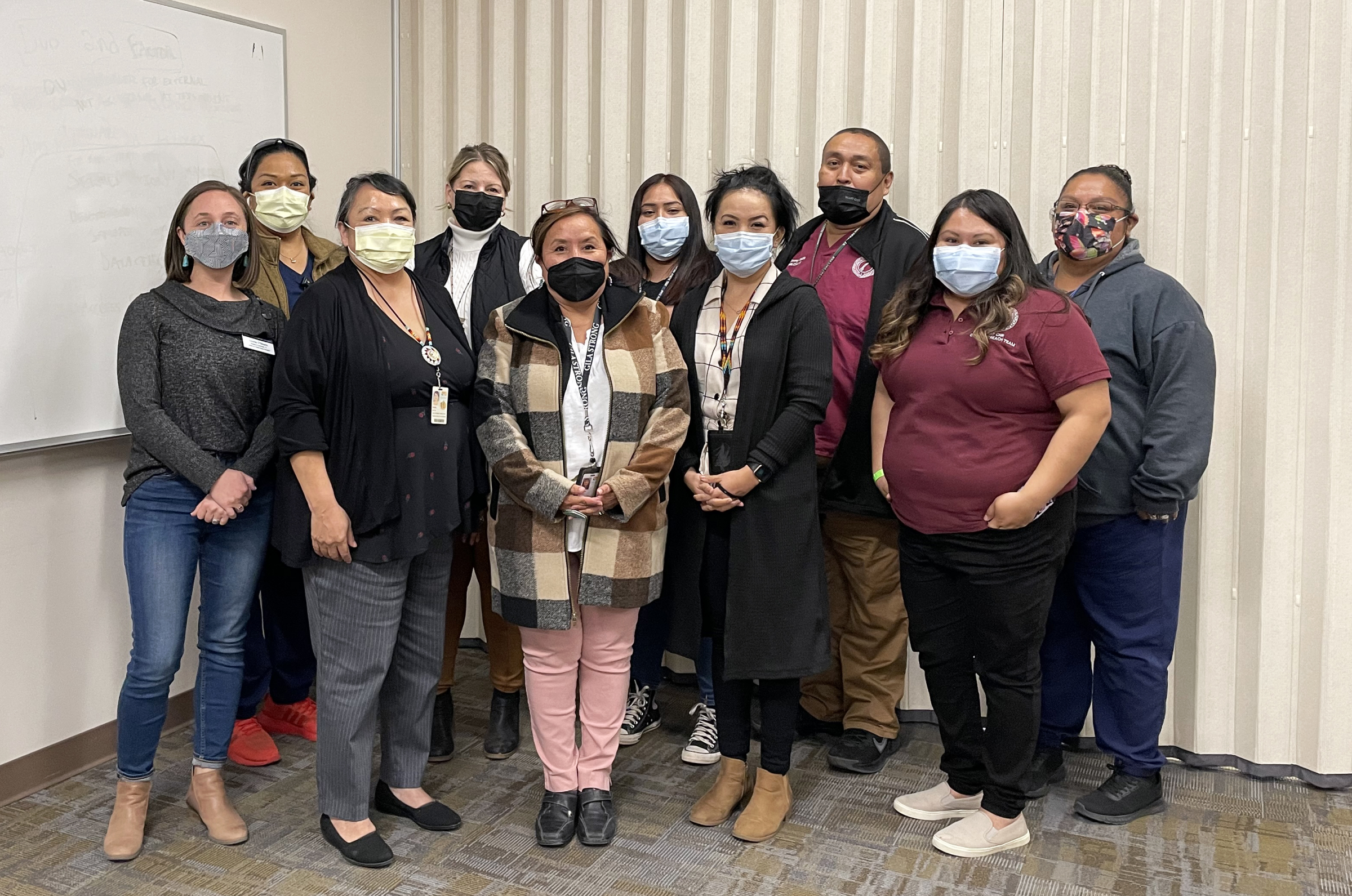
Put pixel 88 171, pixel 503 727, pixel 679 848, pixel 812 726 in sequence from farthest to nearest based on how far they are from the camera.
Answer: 1. pixel 812 726
2. pixel 503 727
3. pixel 88 171
4. pixel 679 848

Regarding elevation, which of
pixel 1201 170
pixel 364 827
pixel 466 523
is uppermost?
pixel 1201 170

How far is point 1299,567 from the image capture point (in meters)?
3.12

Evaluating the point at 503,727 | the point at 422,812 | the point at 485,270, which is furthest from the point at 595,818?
the point at 485,270

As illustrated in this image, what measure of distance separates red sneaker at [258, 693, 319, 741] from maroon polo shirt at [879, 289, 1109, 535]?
2.03 meters

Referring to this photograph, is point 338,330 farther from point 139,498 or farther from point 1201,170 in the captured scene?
point 1201,170

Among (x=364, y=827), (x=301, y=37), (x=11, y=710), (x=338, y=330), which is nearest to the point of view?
(x=338, y=330)

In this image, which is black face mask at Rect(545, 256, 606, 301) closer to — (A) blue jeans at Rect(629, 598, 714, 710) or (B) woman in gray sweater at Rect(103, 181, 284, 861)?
(B) woman in gray sweater at Rect(103, 181, 284, 861)

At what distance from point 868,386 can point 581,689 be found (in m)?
1.15

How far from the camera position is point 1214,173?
10.2 ft

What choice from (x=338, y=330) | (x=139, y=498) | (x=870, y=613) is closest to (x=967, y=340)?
(x=870, y=613)

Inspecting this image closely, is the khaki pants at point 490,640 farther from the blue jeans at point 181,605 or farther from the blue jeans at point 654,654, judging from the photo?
the blue jeans at point 181,605

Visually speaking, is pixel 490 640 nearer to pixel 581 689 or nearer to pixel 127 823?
pixel 581 689

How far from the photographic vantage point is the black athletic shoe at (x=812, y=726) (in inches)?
134

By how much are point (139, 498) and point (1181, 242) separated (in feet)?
9.69
